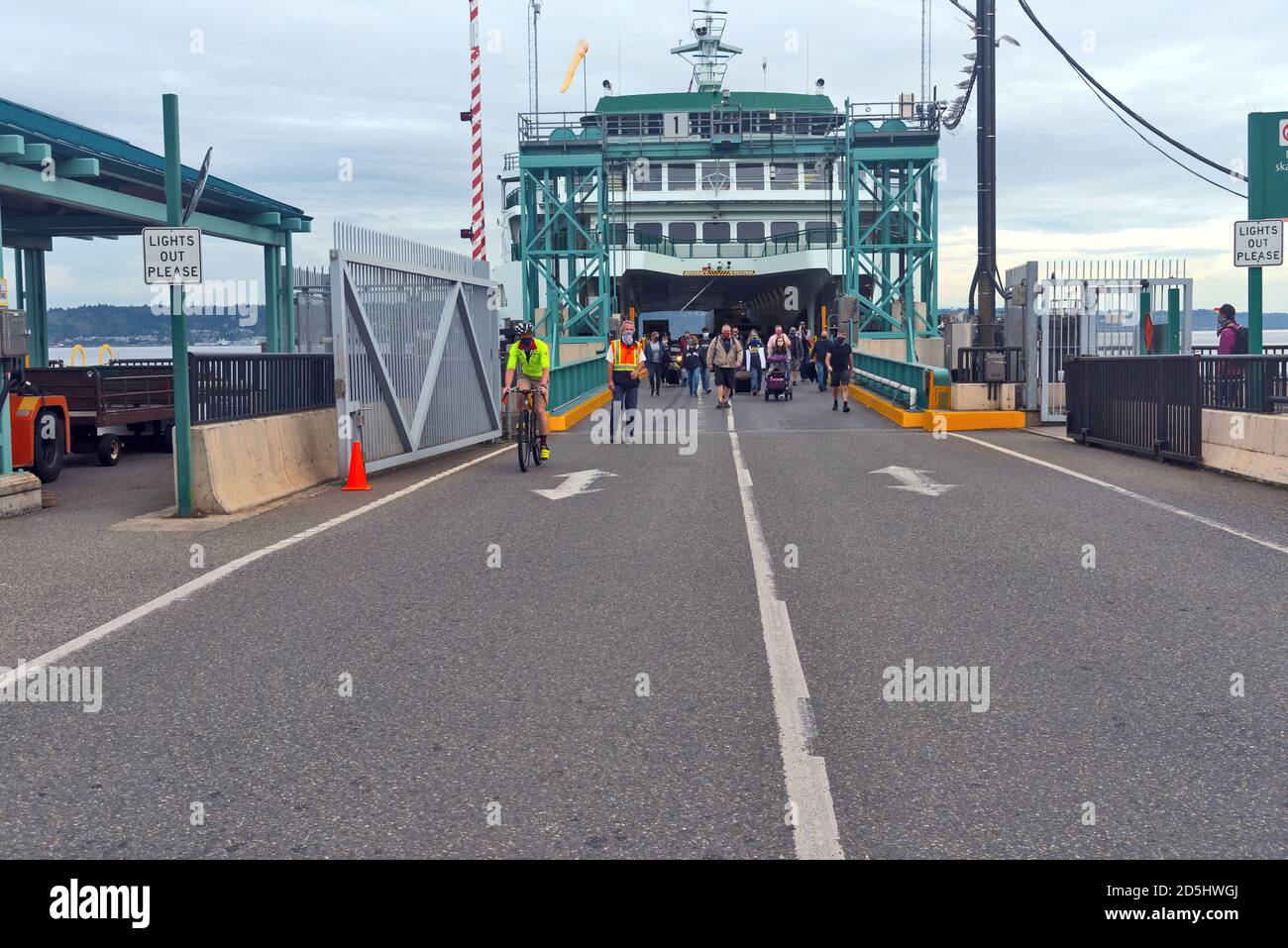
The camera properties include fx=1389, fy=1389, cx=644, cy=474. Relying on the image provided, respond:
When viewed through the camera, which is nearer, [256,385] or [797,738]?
[797,738]

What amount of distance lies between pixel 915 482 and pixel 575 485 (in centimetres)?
394

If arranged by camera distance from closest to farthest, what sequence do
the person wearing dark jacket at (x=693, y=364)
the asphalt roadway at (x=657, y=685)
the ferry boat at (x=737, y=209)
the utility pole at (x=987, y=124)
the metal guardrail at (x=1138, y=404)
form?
1. the asphalt roadway at (x=657, y=685)
2. the metal guardrail at (x=1138, y=404)
3. the utility pole at (x=987, y=124)
4. the person wearing dark jacket at (x=693, y=364)
5. the ferry boat at (x=737, y=209)

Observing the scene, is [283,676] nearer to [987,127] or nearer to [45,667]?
[45,667]

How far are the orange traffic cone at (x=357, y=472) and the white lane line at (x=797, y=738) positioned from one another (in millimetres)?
7522

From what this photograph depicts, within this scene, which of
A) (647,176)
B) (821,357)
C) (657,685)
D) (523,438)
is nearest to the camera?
(657,685)

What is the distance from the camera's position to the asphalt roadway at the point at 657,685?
4730 mm

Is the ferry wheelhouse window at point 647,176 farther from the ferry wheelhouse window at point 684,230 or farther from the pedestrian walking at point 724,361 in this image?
the pedestrian walking at point 724,361

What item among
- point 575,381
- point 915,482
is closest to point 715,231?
point 575,381

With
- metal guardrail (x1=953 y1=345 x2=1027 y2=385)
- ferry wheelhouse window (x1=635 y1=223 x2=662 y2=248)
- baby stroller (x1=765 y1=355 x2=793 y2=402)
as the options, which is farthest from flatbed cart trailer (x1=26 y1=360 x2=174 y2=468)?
ferry wheelhouse window (x1=635 y1=223 x2=662 y2=248)

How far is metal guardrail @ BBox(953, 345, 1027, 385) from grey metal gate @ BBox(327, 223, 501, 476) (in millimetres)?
8719

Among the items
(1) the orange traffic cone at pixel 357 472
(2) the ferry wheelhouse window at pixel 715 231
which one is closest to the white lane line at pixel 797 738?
(1) the orange traffic cone at pixel 357 472

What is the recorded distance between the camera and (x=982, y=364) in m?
25.6

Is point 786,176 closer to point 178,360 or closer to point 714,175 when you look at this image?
point 714,175

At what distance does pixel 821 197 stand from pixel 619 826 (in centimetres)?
5782
